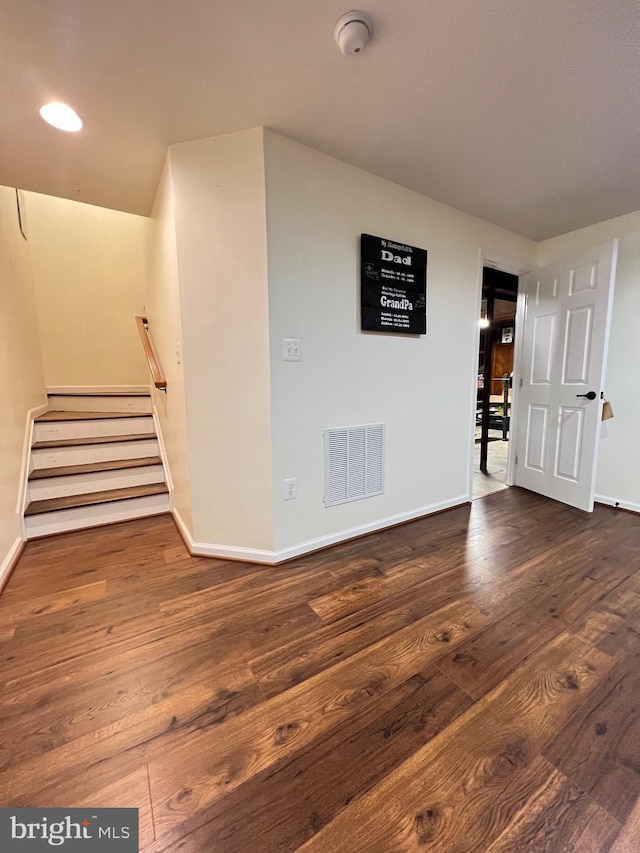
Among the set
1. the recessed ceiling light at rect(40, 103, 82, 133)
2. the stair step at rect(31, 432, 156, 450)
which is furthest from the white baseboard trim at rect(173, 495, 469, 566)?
the recessed ceiling light at rect(40, 103, 82, 133)

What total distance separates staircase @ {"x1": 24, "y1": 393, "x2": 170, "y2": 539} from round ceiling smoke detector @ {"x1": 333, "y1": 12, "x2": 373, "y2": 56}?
114 inches

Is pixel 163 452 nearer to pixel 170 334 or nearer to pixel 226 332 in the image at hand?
pixel 170 334

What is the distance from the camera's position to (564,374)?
2.96 metres

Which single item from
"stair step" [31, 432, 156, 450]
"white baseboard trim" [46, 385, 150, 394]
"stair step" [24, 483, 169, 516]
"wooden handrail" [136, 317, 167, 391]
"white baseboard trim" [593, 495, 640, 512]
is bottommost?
"white baseboard trim" [593, 495, 640, 512]

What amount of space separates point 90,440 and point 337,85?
2975 mm

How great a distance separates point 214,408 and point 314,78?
64.3 inches

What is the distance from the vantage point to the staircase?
253cm

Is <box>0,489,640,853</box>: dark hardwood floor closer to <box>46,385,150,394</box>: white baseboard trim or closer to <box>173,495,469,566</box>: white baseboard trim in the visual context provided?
<box>173,495,469,566</box>: white baseboard trim

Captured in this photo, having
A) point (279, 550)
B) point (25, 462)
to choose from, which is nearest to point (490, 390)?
point (279, 550)

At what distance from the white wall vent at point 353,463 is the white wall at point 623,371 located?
7.10 ft

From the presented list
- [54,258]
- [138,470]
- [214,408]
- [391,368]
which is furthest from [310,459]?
[54,258]

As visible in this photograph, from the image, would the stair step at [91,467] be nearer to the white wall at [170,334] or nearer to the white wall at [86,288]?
the white wall at [170,334]

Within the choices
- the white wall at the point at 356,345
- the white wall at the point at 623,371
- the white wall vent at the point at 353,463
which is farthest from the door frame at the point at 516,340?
the white wall vent at the point at 353,463

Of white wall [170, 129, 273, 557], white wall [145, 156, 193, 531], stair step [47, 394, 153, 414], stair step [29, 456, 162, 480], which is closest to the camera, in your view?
white wall [170, 129, 273, 557]
